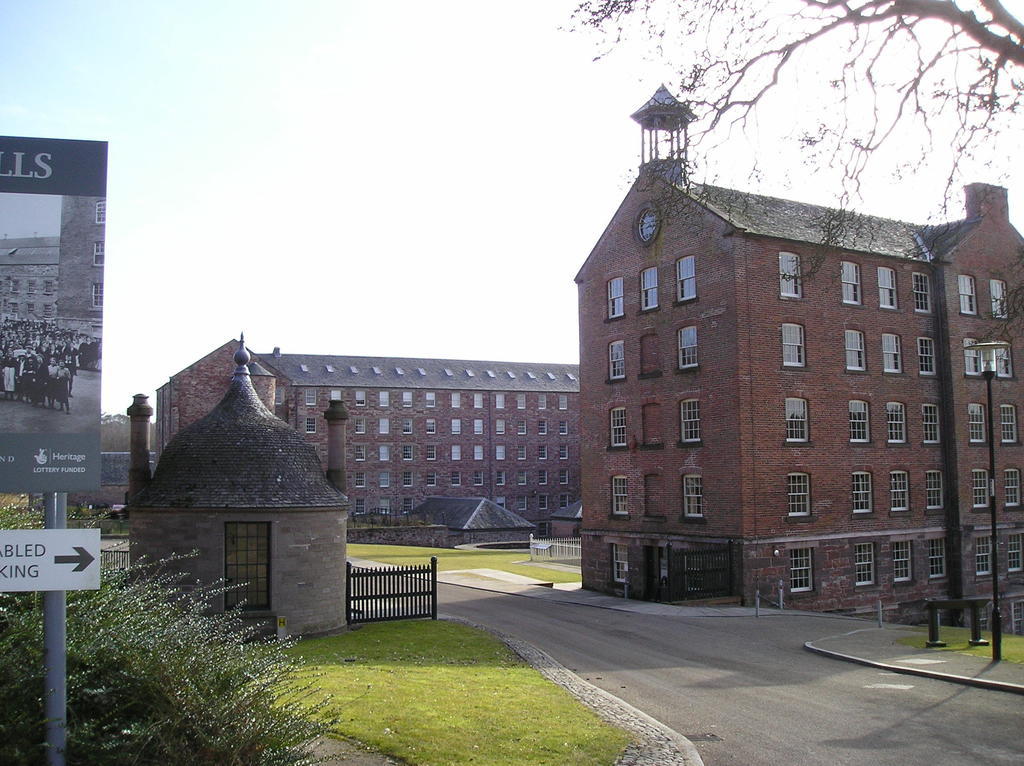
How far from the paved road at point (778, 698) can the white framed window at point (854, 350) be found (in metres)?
13.4

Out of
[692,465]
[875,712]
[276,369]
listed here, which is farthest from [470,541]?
[875,712]

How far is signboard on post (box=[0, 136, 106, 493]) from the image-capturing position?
6863mm

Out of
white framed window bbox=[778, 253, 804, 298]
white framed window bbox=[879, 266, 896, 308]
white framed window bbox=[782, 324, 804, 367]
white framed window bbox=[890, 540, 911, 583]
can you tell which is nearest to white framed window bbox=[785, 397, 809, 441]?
white framed window bbox=[782, 324, 804, 367]

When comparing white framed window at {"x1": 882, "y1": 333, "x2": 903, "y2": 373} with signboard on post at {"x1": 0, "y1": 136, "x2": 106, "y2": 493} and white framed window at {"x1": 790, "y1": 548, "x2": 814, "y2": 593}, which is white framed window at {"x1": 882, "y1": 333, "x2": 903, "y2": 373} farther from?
signboard on post at {"x1": 0, "y1": 136, "x2": 106, "y2": 493}

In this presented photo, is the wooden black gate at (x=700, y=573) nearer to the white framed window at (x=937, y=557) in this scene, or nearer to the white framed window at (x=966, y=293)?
the white framed window at (x=937, y=557)

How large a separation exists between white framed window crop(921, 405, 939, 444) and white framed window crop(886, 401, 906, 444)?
132 cm

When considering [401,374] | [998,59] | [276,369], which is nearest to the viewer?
[998,59]

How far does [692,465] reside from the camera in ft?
110

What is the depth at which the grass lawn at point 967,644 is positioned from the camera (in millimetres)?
19411

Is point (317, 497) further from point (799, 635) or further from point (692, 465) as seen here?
point (692, 465)

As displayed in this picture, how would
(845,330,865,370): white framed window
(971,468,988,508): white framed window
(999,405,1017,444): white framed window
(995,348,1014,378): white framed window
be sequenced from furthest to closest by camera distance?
(995,348,1014,378): white framed window < (999,405,1017,444): white framed window < (971,468,988,508): white framed window < (845,330,865,370): white framed window

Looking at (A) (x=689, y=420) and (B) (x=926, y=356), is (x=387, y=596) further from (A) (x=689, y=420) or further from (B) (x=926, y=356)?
(B) (x=926, y=356)

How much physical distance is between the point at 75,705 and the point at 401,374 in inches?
3096

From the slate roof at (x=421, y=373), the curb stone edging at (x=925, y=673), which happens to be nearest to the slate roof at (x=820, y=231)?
the curb stone edging at (x=925, y=673)
